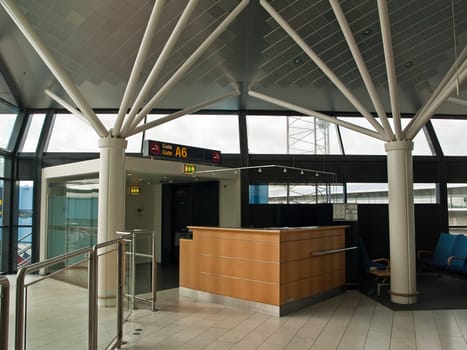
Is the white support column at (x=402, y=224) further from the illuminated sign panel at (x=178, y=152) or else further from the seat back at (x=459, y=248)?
the illuminated sign panel at (x=178, y=152)

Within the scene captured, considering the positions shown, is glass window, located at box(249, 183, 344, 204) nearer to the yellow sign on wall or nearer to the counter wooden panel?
the counter wooden panel

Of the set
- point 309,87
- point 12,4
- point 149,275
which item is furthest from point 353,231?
point 12,4

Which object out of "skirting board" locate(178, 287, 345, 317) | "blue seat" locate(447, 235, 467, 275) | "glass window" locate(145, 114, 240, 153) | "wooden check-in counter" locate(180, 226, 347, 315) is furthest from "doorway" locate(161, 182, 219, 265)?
"blue seat" locate(447, 235, 467, 275)

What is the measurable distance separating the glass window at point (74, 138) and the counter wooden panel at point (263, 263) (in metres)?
4.50

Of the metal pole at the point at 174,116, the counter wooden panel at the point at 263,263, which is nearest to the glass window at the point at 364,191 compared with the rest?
the counter wooden panel at the point at 263,263

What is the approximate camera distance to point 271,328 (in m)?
5.37

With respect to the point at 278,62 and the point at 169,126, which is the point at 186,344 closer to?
the point at 278,62

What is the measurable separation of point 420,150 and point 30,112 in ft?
36.5

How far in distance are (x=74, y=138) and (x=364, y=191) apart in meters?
8.39

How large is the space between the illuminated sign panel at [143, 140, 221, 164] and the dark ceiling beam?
3.34 metres

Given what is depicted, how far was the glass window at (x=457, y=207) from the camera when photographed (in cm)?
1109

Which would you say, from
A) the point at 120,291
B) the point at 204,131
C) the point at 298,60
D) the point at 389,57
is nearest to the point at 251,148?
the point at 204,131

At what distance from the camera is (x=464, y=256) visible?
9.03m

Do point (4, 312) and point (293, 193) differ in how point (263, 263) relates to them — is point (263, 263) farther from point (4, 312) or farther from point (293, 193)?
point (293, 193)
